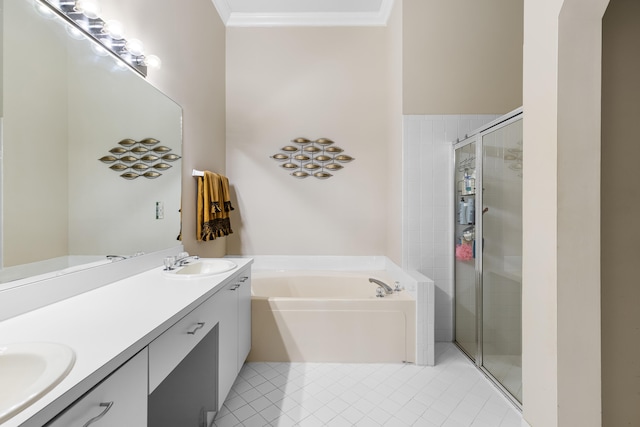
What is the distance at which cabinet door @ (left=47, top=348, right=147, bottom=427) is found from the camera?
588mm

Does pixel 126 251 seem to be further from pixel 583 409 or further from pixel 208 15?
pixel 208 15

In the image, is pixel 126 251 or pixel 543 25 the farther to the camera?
pixel 126 251

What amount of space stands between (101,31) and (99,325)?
49.9 inches

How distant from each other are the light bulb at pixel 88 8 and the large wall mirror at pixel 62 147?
3.9 inches

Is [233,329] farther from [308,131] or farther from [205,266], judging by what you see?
[308,131]

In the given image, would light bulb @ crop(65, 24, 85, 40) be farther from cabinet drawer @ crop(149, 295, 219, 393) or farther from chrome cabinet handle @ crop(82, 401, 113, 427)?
chrome cabinet handle @ crop(82, 401, 113, 427)

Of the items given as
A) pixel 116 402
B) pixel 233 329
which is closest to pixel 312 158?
pixel 233 329

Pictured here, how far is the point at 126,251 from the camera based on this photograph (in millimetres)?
1489

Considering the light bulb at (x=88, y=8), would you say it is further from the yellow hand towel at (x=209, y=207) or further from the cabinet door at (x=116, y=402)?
the cabinet door at (x=116, y=402)

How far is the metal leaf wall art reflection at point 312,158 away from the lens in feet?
9.89

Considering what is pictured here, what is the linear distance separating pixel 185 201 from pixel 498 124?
217 centimetres

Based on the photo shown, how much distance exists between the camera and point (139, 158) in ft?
5.24

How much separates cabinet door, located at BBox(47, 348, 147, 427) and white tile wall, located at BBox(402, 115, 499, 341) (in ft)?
6.69

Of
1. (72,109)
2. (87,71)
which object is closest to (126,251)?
(72,109)
